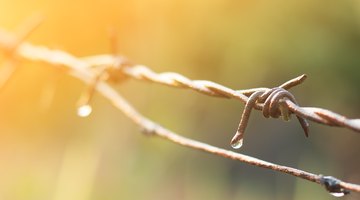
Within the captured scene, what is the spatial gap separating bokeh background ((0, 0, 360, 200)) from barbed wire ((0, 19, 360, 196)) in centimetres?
103

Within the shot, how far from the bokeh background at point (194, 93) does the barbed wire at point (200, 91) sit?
40.4 inches

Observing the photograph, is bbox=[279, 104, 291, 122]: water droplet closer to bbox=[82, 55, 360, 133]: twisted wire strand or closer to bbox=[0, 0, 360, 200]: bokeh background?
bbox=[82, 55, 360, 133]: twisted wire strand

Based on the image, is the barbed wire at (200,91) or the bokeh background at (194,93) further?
the bokeh background at (194,93)

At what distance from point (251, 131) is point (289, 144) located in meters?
0.21

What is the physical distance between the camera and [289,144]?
118 inches

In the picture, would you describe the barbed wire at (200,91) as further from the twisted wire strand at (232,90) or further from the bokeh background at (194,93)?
the bokeh background at (194,93)

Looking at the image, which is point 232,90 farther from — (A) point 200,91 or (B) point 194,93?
(B) point 194,93

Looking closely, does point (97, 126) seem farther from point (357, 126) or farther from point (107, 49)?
point (357, 126)

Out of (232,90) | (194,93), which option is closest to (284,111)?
(232,90)

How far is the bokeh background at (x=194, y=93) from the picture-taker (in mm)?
2297

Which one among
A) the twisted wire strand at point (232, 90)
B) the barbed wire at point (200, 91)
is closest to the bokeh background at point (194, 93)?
the barbed wire at point (200, 91)

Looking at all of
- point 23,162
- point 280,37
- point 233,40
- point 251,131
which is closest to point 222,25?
point 233,40

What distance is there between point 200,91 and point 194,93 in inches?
82.1

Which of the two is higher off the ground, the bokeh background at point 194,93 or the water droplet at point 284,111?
the bokeh background at point 194,93
